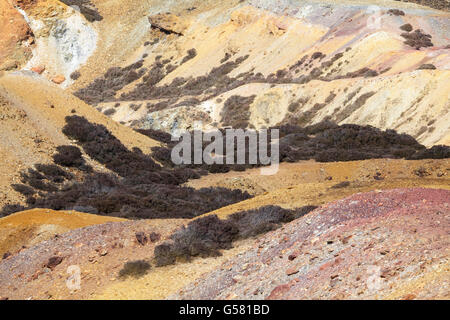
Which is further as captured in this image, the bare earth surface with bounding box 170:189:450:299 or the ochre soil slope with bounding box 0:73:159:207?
the ochre soil slope with bounding box 0:73:159:207

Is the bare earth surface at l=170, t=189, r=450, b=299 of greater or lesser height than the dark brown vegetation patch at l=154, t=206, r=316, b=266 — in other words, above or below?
above

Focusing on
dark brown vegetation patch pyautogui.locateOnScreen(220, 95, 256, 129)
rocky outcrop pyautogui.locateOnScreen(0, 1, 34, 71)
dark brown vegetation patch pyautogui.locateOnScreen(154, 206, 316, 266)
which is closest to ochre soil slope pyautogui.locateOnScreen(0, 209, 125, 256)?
dark brown vegetation patch pyautogui.locateOnScreen(154, 206, 316, 266)

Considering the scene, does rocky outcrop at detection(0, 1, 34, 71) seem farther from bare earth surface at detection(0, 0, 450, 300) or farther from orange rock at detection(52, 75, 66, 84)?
orange rock at detection(52, 75, 66, 84)

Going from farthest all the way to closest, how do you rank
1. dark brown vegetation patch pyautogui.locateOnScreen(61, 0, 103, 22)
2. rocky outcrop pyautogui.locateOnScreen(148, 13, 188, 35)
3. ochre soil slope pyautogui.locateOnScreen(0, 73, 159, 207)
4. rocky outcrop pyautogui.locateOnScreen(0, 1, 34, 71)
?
dark brown vegetation patch pyautogui.locateOnScreen(61, 0, 103, 22) → rocky outcrop pyautogui.locateOnScreen(148, 13, 188, 35) → rocky outcrop pyautogui.locateOnScreen(0, 1, 34, 71) → ochre soil slope pyautogui.locateOnScreen(0, 73, 159, 207)

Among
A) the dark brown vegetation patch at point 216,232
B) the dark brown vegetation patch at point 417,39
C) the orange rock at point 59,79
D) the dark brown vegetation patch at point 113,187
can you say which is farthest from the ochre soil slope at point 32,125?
the orange rock at point 59,79

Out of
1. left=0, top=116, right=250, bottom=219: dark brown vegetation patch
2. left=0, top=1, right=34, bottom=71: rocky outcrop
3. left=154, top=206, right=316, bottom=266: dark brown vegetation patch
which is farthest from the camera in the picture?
left=0, top=1, right=34, bottom=71: rocky outcrop

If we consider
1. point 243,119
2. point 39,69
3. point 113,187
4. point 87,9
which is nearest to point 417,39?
point 243,119

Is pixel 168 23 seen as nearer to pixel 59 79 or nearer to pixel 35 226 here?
pixel 59 79

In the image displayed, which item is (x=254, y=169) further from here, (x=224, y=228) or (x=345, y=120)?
(x=224, y=228)

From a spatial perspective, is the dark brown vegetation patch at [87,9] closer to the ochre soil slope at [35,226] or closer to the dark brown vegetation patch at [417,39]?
the dark brown vegetation patch at [417,39]

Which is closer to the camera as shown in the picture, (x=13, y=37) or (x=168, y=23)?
(x=13, y=37)

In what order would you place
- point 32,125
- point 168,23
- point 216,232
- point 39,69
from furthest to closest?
point 168,23 → point 39,69 → point 32,125 → point 216,232

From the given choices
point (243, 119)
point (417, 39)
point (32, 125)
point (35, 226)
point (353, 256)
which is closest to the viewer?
point (353, 256)
